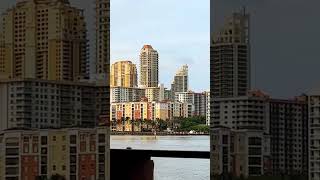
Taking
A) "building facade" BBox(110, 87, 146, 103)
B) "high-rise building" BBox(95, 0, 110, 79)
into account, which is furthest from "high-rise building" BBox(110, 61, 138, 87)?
"high-rise building" BBox(95, 0, 110, 79)

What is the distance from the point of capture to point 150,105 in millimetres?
14523

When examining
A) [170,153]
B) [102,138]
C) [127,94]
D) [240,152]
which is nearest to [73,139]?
[102,138]

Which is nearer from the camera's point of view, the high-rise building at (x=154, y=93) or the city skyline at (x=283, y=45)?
the city skyline at (x=283, y=45)

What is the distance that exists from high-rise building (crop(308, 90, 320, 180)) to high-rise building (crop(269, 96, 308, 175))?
0.04 metres

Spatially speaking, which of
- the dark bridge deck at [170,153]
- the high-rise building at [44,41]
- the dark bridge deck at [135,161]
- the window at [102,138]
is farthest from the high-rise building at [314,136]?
the dark bridge deck at [170,153]

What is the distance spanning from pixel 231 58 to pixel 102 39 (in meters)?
1.21

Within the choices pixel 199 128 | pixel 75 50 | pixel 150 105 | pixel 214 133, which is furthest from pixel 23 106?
pixel 150 105

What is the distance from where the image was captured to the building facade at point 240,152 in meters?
4.93

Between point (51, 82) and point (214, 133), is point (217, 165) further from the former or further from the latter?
point (51, 82)

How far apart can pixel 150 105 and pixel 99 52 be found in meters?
8.90

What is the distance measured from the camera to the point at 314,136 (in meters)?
4.73

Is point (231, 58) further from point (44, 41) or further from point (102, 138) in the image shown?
point (44, 41)

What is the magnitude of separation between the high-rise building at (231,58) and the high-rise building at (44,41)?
3.76ft

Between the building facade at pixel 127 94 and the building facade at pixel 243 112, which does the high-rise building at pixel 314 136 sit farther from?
the building facade at pixel 127 94
